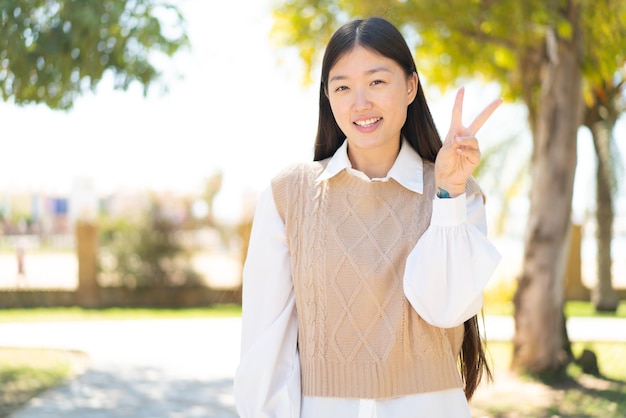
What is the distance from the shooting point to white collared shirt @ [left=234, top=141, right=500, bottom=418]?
2.09m

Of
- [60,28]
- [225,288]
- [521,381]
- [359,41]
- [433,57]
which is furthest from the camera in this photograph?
[225,288]

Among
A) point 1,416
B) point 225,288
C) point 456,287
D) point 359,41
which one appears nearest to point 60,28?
point 1,416

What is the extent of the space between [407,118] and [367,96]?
0.85 feet

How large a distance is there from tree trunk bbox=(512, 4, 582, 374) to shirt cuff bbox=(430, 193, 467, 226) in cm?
595

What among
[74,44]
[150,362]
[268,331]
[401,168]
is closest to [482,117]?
[401,168]

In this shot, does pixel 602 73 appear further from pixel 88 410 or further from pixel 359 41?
pixel 359 41

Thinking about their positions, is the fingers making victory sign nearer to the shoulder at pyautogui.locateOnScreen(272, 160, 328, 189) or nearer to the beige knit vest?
the beige knit vest

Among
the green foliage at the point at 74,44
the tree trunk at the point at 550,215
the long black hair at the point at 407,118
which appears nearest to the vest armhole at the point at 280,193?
the long black hair at the point at 407,118

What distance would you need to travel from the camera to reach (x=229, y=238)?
53.3ft

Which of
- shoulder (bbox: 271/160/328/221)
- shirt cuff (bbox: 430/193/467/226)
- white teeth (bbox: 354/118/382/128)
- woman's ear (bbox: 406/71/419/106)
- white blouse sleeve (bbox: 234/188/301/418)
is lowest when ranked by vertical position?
white blouse sleeve (bbox: 234/188/301/418)

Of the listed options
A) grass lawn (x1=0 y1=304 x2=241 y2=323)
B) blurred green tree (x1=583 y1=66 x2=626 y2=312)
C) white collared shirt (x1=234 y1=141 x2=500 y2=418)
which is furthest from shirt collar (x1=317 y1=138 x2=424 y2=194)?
grass lawn (x1=0 y1=304 x2=241 y2=323)

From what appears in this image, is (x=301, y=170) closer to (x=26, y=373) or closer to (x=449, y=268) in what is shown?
(x=449, y=268)

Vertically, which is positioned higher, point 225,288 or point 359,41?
→ point 359,41

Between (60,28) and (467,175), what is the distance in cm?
488
